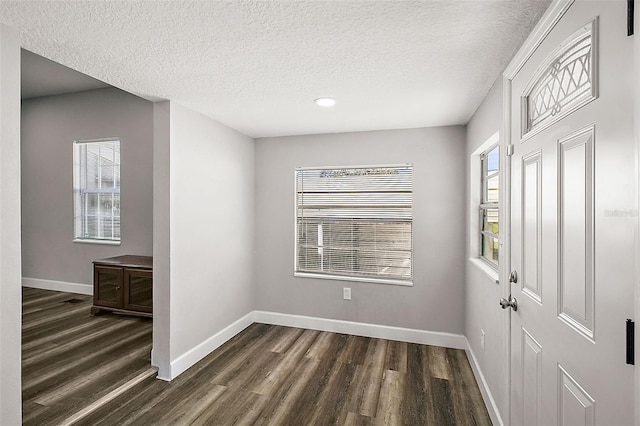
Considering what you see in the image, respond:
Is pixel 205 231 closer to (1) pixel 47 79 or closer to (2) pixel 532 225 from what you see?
(2) pixel 532 225

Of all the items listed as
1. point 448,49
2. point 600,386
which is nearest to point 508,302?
point 600,386

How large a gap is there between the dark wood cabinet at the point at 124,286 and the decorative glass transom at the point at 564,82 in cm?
377

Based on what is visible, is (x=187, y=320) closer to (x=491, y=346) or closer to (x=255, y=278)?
(x=255, y=278)

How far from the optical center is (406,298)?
3535 millimetres

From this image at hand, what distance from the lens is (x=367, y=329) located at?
3637mm

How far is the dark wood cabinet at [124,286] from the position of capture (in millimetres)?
3760

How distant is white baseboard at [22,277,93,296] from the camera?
4.73 m

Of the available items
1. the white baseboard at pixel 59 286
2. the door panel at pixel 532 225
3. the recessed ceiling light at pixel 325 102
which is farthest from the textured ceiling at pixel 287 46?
the white baseboard at pixel 59 286

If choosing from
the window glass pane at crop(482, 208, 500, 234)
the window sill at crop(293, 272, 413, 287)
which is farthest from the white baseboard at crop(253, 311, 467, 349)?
the window glass pane at crop(482, 208, 500, 234)

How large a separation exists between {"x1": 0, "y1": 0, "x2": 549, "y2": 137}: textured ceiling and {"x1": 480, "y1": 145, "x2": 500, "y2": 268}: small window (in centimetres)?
50

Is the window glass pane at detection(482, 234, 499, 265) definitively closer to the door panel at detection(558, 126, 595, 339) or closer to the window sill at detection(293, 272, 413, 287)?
the window sill at detection(293, 272, 413, 287)

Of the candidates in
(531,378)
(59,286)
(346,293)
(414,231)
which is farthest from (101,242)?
(531,378)

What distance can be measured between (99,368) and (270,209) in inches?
86.9

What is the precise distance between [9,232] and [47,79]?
3.57m
